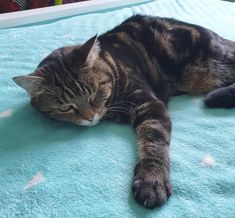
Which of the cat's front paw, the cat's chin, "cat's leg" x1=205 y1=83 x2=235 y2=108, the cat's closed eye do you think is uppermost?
the cat's front paw

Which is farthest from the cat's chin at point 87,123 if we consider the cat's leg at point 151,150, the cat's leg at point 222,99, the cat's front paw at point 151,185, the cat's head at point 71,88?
the cat's leg at point 222,99

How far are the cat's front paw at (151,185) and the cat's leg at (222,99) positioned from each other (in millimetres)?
375

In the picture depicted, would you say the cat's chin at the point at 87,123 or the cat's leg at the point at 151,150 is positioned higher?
the cat's leg at the point at 151,150

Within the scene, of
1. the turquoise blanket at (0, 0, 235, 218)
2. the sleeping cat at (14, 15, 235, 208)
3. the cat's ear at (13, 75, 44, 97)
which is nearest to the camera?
the turquoise blanket at (0, 0, 235, 218)

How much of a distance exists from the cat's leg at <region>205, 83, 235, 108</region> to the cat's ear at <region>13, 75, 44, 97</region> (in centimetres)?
53

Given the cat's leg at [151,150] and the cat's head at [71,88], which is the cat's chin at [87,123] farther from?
the cat's leg at [151,150]

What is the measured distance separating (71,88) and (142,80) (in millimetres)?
286

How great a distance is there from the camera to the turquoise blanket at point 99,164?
0.73 metres

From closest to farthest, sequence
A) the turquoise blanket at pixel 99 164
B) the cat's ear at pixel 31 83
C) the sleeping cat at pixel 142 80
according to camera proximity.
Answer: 1. the turquoise blanket at pixel 99 164
2. the sleeping cat at pixel 142 80
3. the cat's ear at pixel 31 83

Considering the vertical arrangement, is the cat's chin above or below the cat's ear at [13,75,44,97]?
below

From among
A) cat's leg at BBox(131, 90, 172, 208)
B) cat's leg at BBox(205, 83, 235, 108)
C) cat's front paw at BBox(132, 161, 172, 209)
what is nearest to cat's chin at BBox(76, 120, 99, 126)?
cat's leg at BBox(131, 90, 172, 208)

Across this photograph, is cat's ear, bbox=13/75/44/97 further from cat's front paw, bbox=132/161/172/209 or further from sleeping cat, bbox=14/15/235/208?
cat's front paw, bbox=132/161/172/209

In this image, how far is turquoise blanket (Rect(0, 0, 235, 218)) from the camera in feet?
2.39

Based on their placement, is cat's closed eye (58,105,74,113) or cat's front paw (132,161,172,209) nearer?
cat's front paw (132,161,172,209)
